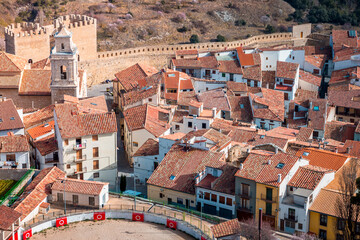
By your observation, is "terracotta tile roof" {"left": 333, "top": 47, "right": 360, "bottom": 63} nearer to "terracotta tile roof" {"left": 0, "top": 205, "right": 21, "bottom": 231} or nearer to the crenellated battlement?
the crenellated battlement

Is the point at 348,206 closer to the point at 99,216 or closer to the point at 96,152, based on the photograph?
the point at 99,216

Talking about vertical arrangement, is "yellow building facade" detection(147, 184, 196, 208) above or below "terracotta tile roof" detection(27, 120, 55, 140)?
below

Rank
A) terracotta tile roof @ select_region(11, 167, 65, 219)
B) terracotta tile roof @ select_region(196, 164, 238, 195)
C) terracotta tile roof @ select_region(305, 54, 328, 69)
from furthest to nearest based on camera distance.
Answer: terracotta tile roof @ select_region(305, 54, 328, 69)
terracotta tile roof @ select_region(196, 164, 238, 195)
terracotta tile roof @ select_region(11, 167, 65, 219)

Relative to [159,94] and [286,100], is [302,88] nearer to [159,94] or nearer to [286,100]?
[286,100]

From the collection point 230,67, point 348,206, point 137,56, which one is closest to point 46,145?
point 348,206

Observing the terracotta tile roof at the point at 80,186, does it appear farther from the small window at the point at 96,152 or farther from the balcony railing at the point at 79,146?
the small window at the point at 96,152

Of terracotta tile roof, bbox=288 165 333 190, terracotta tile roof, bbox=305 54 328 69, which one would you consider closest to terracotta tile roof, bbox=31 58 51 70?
terracotta tile roof, bbox=305 54 328 69

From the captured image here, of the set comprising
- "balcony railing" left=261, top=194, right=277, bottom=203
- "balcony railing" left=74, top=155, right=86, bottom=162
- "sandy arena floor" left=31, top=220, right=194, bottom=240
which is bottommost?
"sandy arena floor" left=31, top=220, right=194, bottom=240

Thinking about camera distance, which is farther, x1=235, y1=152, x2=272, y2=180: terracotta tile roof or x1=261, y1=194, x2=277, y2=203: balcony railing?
x1=235, y1=152, x2=272, y2=180: terracotta tile roof
